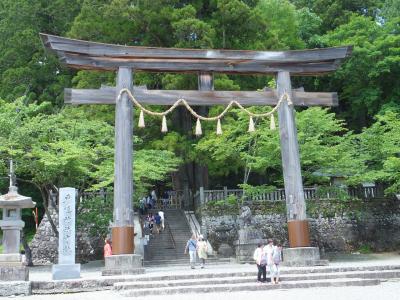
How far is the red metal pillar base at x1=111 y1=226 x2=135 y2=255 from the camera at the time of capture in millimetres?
13055

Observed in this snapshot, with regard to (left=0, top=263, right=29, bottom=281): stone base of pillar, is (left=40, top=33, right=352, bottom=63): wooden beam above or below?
above

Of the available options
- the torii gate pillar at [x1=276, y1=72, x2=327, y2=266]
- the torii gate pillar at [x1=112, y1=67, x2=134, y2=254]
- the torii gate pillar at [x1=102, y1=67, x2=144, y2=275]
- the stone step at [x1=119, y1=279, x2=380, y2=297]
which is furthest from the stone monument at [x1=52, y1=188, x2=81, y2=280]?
the torii gate pillar at [x1=276, y1=72, x2=327, y2=266]

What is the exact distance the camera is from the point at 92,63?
14.3m

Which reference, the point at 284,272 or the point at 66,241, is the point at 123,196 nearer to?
the point at 66,241

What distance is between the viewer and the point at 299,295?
9477 millimetres

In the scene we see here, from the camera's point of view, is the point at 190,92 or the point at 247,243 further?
the point at 247,243

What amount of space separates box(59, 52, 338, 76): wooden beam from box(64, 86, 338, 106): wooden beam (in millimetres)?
755

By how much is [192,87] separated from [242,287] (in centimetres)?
1297

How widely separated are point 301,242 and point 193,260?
13.3 ft

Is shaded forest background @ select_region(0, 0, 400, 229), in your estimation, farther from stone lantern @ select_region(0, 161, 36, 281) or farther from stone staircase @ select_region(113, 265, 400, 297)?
stone staircase @ select_region(113, 265, 400, 297)

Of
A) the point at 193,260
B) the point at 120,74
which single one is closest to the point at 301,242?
the point at 193,260

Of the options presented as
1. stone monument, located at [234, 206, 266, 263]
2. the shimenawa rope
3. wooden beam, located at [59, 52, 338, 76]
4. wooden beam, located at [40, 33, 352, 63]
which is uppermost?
wooden beam, located at [40, 33, 352, 63]

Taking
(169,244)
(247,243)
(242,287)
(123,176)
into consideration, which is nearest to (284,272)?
(242,287)

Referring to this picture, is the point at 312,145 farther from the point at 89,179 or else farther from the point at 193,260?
the point at 89,179
